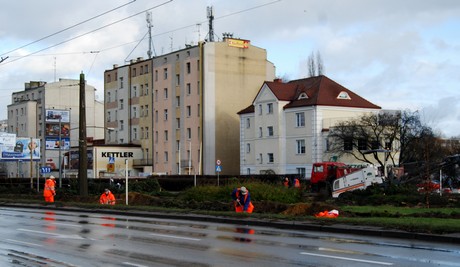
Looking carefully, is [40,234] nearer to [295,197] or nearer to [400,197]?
[295,197]

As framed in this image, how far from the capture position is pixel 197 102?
267ft

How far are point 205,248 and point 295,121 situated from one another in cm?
5658

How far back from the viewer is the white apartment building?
69.2 meters

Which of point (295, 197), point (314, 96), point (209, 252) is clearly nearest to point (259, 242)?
point (209, 252)

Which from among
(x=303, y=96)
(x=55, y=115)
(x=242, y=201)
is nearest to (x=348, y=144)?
(x=303, y=96)

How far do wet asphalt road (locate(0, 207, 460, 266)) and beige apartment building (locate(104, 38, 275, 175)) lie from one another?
56.8m

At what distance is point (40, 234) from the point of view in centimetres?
1970

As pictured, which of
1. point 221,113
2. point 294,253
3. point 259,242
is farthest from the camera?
point 221,113

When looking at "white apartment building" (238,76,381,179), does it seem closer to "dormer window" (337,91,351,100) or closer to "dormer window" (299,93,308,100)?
"dormer window" (337,91,351,100)

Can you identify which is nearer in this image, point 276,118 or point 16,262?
point 16,262

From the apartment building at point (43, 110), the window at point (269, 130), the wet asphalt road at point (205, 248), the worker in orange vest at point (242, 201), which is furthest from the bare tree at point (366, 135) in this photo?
the apartment building at point (43, 110)

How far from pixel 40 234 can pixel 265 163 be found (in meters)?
55.4

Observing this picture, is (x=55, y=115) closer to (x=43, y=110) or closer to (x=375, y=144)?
(x=43, y=110)

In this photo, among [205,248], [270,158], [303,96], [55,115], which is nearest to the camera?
[205,248]
